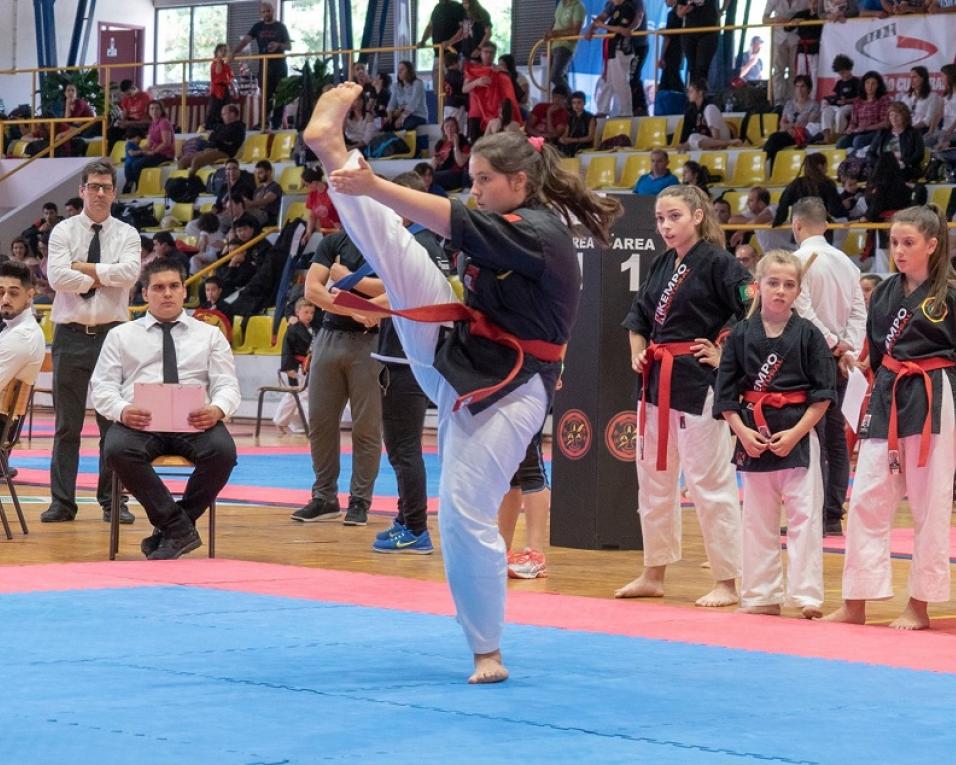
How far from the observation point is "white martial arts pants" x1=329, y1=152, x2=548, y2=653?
4.13m

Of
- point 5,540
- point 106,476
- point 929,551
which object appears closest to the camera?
point 929,551

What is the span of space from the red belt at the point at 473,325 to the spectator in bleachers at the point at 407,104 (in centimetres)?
1550

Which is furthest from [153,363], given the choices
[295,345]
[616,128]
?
[616,128]

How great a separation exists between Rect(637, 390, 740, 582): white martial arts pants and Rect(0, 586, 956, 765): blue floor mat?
101 centimetres

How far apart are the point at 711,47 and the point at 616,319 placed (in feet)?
35.5

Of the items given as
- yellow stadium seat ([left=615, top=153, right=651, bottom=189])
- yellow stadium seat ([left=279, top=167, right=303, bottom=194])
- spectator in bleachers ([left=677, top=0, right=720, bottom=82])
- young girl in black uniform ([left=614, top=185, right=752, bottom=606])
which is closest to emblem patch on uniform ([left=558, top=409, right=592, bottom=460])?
young girl in black uniform ([left=614, top=185, right=752, bottom=606])

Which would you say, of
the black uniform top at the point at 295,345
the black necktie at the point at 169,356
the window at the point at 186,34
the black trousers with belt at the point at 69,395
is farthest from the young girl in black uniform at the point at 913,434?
the window at the point at 186,34

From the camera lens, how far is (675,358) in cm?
588

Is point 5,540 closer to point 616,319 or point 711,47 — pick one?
point 616,319

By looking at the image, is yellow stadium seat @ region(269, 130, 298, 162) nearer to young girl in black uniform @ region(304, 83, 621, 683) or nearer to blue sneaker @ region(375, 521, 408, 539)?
blue sneaker @ region(375, 521, 408, 539)

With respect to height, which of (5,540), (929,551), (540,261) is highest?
(540,261)

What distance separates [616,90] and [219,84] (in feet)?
19.6

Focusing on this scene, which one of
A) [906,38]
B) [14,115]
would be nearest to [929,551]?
[906,38]

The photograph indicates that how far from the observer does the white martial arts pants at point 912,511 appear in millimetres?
5207
